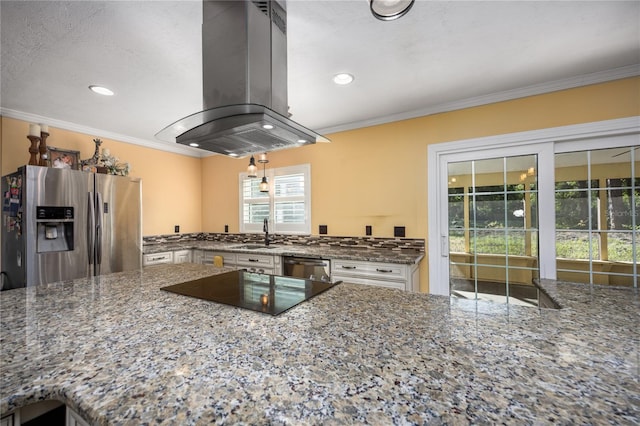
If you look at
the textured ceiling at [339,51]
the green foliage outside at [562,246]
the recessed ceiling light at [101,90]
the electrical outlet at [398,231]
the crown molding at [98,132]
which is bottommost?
the green foliage outside at [562,246]

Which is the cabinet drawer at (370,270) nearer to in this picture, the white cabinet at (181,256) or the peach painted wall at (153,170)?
the white cabinet at (181,256)

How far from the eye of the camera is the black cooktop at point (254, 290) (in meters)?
1.07

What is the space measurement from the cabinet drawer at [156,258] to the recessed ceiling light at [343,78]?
2.92 m

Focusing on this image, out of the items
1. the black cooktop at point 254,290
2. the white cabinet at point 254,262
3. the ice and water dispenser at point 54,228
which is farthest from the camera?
the white cabinet at point 254,262

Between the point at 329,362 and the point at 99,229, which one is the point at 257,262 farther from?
the point at 329,362

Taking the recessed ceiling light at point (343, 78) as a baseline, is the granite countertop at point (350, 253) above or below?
below

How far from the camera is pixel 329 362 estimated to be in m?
0.64

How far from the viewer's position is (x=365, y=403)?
0.50 metres

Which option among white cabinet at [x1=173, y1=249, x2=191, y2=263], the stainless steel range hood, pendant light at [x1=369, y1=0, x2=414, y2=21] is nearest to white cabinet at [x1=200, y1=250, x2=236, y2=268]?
white cabinet at [x1=173, y1=249, x2=191, y2=263]

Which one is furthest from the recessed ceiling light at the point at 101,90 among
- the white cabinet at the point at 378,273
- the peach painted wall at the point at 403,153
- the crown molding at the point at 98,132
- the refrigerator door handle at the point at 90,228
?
the white cabinet at the point at 378,273

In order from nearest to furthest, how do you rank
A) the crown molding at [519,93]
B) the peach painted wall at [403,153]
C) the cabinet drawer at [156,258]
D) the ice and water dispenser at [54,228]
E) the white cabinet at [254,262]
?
the crown molding at [519,93] < the peach painted wall at [403,153] < the ice and water dispenser at [54,228] < the white cabinet at [254,262] < the cabinet drawer at [156,258]

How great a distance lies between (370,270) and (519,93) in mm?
2086

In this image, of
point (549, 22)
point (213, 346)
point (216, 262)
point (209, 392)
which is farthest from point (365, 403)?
point (216, 262)

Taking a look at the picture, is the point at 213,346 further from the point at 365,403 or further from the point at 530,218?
the point at 530,218
